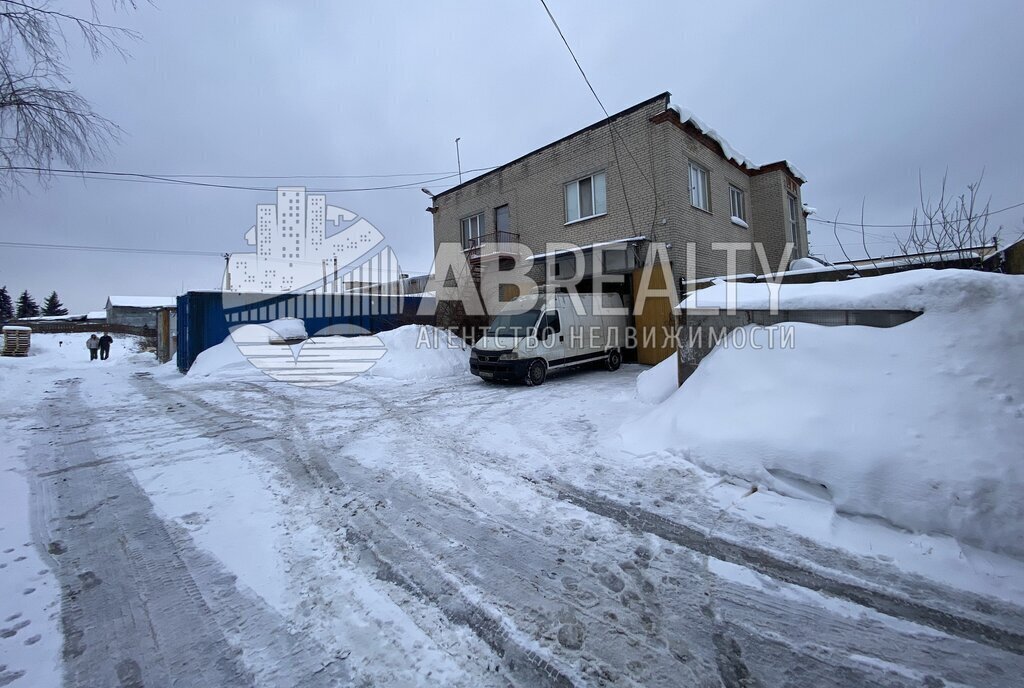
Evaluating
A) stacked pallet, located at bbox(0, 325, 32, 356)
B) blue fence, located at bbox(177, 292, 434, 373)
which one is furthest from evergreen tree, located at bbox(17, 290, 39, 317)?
blue fence, located at bbox(177, 292, 434, 373)

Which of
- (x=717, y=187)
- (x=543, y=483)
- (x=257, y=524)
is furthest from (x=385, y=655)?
(x=717, y=187)

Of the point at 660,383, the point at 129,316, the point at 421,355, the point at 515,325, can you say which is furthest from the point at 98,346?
the point at 129,316

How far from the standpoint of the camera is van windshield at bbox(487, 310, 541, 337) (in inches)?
400

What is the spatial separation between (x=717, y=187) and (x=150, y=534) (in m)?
16.7

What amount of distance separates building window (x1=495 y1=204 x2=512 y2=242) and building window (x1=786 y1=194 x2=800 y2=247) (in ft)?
38.4

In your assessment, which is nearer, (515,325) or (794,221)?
(515,325)

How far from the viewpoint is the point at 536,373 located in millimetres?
10031

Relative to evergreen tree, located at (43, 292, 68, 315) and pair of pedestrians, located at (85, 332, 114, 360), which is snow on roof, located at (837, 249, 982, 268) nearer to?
pair of pedestrians, located at (85, 332, 114, 360)

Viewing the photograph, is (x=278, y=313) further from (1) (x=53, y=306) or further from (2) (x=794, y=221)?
(1) (x=53, y=306)

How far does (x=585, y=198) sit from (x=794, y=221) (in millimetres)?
10173

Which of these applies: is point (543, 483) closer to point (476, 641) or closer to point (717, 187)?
point (476, 641)

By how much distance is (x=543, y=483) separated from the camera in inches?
172

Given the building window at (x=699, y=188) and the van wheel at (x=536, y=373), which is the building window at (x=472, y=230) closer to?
the building window at (x=699, y=188)

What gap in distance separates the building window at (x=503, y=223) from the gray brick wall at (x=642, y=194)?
0.71ft
